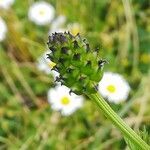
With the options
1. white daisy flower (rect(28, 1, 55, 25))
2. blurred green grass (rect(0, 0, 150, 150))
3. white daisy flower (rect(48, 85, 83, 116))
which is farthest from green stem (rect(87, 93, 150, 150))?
white daisy flower (rect(28, 1, 55, 25))

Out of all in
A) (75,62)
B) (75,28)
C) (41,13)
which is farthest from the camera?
(41,13)

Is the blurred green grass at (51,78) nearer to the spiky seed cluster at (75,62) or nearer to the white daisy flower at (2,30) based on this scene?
the white daisy flower at (2,30)

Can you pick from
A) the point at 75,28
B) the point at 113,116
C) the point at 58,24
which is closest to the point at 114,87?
the point at 75,28

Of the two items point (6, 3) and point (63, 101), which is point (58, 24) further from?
point (63, 101)

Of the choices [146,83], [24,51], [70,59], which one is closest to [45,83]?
[24,51]

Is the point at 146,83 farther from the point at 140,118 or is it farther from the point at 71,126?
the point at 71,126

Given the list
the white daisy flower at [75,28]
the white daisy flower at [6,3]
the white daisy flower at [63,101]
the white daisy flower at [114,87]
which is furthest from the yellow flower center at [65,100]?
the white daisy flower at [6,3]
